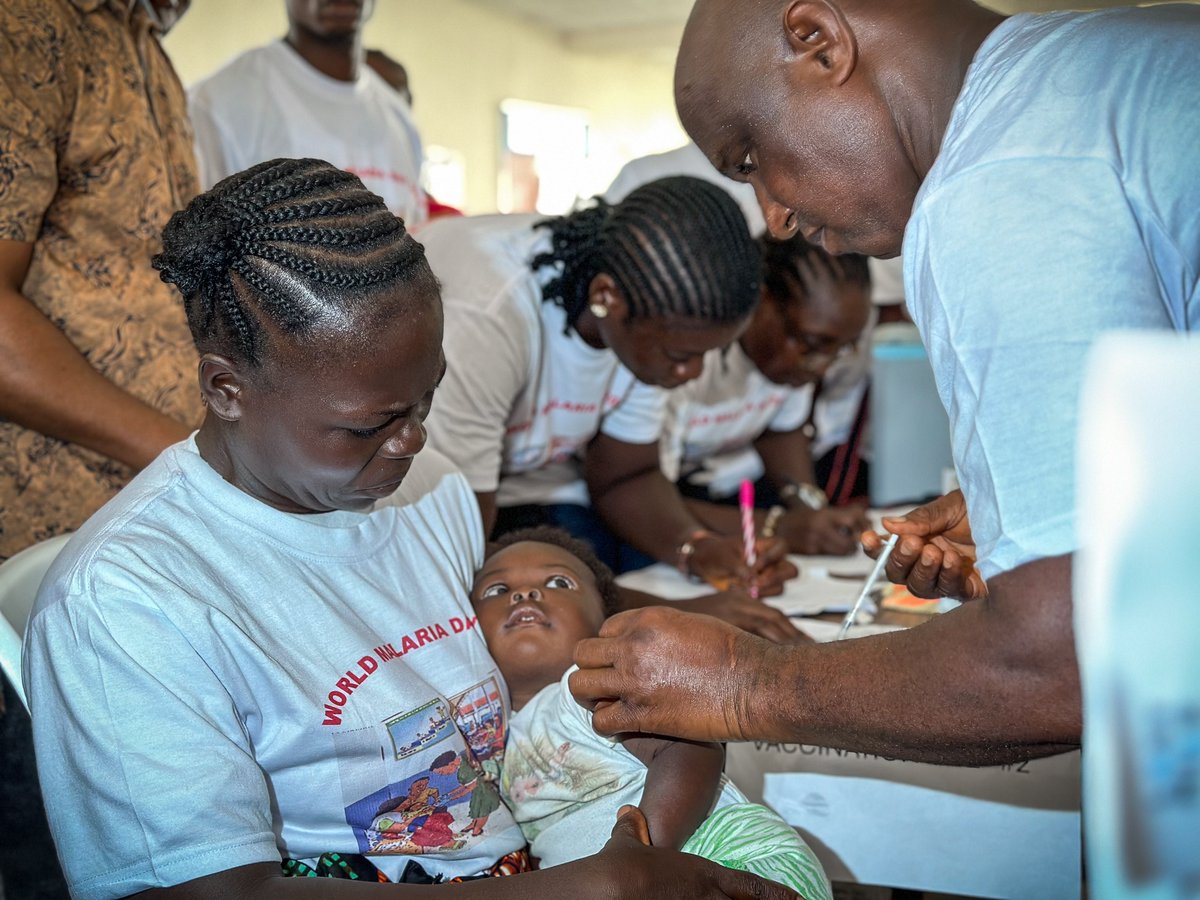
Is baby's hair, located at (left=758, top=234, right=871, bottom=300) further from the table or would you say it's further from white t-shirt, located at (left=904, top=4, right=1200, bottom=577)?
white t-shirt, located at (left=904, top=4, right=1200, bottom=577)

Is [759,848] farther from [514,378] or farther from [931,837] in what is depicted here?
[514,378]

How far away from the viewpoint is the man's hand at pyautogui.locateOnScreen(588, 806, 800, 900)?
1.18m

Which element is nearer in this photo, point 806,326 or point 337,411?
point 337,411

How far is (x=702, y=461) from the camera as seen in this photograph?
3457mm

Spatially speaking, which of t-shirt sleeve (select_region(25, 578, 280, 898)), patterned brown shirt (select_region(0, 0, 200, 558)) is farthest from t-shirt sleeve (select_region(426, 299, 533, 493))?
t-shirt sleeve (select_region(25, 578, 280, 898))

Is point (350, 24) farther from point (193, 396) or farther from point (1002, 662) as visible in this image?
point (1002, 662)

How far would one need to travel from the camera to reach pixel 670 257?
2.33 m

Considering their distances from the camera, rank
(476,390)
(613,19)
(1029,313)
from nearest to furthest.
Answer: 1. (1029,313)
2. (476,390)
3. (613,19)

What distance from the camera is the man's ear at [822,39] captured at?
44.9 inches

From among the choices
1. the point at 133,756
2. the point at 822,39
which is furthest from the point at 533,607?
the point at 822,39

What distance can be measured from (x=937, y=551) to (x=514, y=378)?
1113 mm

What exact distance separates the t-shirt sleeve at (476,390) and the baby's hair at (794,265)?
877mm

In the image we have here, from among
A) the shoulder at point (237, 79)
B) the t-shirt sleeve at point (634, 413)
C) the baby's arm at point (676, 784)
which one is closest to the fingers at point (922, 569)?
the baby's arm at point (676, 784)

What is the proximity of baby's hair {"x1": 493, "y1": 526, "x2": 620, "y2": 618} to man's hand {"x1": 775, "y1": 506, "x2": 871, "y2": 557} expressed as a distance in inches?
41.5
